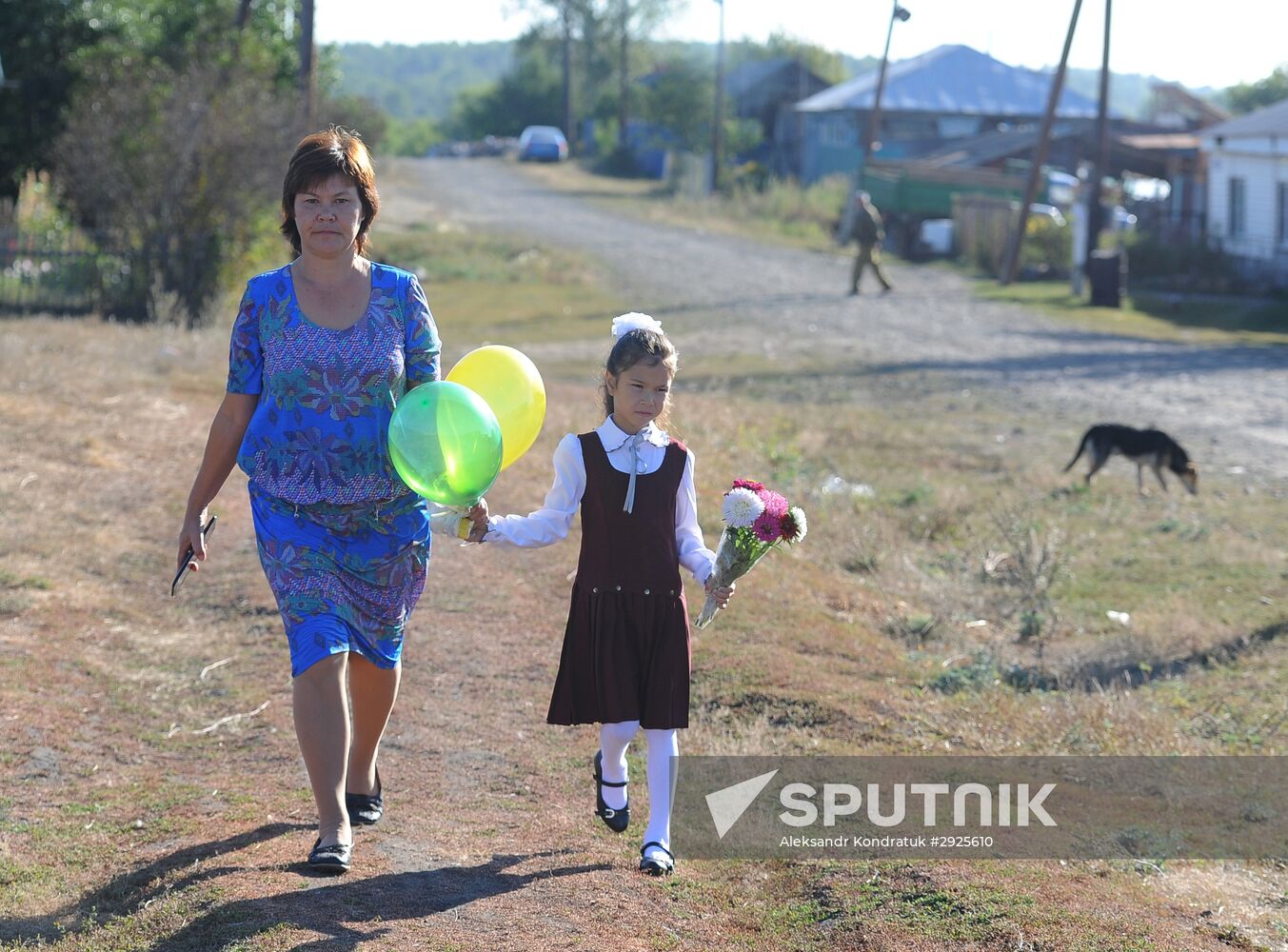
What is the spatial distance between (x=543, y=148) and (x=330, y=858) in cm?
6237

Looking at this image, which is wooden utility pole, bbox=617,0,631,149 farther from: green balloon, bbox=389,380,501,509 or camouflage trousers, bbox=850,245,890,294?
green balloon, bbox=389,380,501,509

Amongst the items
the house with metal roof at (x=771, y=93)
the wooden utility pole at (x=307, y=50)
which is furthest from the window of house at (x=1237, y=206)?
the house with metal roof at (x=771, y=93)

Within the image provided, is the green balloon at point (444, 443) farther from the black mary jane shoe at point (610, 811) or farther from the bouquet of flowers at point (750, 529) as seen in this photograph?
the black mary jane shoe at point (610, 811)

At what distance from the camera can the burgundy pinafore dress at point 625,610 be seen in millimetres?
4254

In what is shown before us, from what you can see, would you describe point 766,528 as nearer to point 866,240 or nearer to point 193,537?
point 193,537

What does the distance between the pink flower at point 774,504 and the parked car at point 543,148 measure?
6185cm

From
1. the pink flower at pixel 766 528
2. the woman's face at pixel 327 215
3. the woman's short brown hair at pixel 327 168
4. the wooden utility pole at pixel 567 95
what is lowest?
the pink flower at pixel 766 528

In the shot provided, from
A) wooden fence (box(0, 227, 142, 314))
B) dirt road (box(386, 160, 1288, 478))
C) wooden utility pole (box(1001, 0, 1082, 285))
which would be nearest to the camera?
dirt road (box(386, 160, 1288, 478))

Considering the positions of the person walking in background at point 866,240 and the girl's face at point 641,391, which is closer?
the girl's face at point 641,391

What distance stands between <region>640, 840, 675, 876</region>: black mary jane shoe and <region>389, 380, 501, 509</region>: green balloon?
1111mm

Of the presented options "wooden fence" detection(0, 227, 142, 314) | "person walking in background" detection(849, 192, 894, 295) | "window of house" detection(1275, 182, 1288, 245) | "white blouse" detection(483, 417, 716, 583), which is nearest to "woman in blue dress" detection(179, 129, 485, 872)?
"white blouse" detection(483, 417, 716, 583)

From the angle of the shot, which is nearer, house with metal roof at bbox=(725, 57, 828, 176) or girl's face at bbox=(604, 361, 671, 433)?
girl's face at bbox=(604, 361, 671, 433)

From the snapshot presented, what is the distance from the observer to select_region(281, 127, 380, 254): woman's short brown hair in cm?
402

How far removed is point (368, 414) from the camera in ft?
13.4
